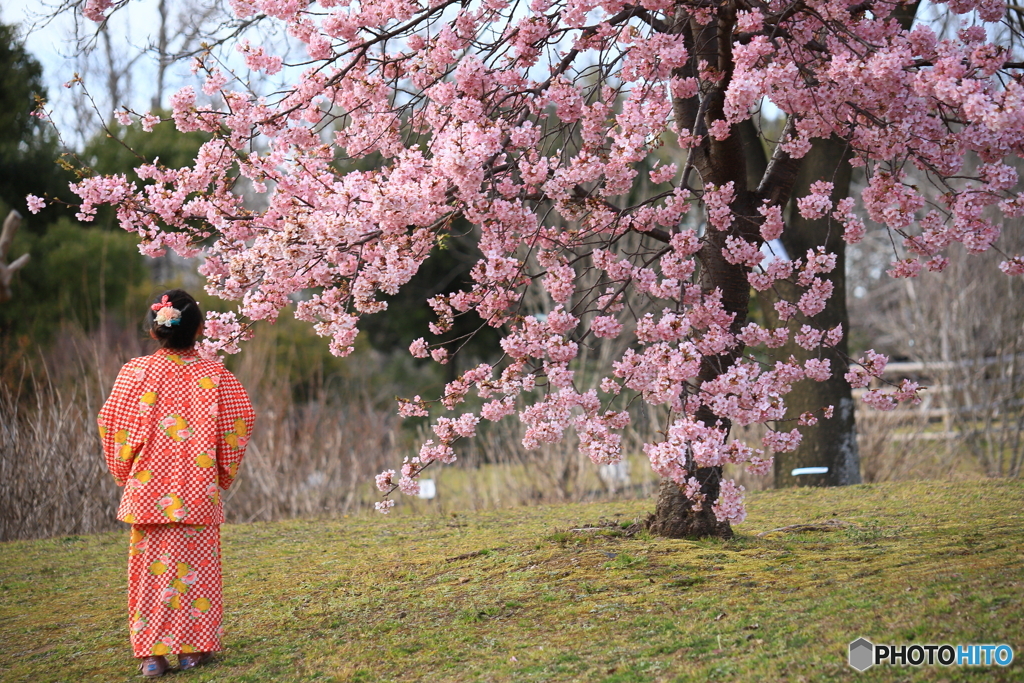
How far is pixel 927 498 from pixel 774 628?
251cm

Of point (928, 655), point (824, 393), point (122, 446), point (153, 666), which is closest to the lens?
point (928, 655)

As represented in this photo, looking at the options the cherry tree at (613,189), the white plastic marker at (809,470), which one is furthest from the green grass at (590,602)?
the white plastic marker at (809,470)

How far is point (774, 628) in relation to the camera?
2.72m

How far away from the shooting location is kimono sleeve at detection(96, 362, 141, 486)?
311cm

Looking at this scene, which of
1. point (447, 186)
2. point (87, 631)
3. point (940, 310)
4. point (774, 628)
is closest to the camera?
point (774, 628)

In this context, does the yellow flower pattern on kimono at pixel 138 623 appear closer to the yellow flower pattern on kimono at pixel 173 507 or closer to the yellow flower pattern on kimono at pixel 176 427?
the yellow flower pattern on kimono at pixel 173 507

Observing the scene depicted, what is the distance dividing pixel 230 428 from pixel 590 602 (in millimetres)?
1429

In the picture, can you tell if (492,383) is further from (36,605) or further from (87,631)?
(36,605)

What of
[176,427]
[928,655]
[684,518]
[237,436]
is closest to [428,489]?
[684,518]

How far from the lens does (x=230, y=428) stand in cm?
322

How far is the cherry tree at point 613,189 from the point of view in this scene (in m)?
2.95

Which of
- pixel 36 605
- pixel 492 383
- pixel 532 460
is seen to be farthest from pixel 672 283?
pixel 532 460

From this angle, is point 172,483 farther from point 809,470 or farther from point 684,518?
point 809,470

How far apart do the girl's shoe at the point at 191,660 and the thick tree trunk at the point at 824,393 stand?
423 cm
